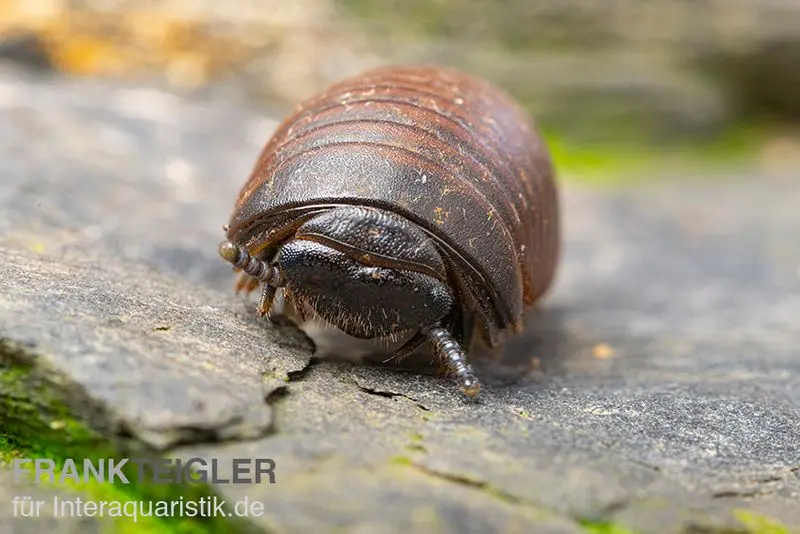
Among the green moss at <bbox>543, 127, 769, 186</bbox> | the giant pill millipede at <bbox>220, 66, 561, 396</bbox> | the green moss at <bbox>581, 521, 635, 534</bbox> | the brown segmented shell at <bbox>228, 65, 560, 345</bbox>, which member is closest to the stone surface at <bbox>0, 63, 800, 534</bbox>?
the green moss at <bbox>581, 521, 635, 534</bbox>

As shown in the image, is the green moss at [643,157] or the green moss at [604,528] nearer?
the green moss at [604,528]

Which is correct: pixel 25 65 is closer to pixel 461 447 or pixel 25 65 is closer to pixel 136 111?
pixel 136 111

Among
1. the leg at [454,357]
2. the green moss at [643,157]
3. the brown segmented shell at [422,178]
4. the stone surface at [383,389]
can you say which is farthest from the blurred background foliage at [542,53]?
the leg at [454,357]

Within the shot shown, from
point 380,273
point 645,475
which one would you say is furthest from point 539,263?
point 645,475

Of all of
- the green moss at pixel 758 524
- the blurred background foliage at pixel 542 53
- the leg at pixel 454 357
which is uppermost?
the blurred background foliage at pixel 542 53

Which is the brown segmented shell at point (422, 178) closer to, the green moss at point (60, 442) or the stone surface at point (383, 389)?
the stone surface at point (383, 389)
